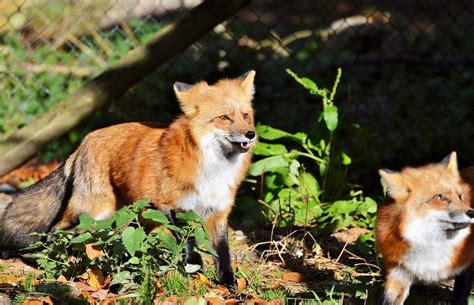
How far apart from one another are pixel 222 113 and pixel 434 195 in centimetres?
148

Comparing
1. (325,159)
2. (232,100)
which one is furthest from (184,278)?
(325,159)

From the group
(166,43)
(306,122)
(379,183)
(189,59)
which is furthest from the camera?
(189,59)

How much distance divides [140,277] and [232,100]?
1285mm

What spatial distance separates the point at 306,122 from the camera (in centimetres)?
845

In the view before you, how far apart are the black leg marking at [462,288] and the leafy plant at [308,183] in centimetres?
190

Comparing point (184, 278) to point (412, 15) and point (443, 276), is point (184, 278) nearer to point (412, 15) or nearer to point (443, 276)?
point (443, 276)

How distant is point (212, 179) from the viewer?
219 inches

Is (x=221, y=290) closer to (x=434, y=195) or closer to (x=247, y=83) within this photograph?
(x=247, y=83)

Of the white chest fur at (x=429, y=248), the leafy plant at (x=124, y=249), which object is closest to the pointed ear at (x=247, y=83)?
the leafy plant at (x=124, y=249)

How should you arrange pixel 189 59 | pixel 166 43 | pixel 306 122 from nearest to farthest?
pixel 166 43
pixel 306 122
pixel 189 59

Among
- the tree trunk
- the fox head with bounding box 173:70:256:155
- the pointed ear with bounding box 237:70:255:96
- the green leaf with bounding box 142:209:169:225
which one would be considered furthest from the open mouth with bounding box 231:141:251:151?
the tree trunk

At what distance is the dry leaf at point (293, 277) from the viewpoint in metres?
5.83

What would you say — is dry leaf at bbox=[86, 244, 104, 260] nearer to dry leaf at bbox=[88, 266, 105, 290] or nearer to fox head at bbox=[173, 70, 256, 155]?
dry leaf at bbox=[88, 266, 105, 290]

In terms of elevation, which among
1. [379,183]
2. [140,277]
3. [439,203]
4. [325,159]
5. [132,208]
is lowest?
[379,183]
